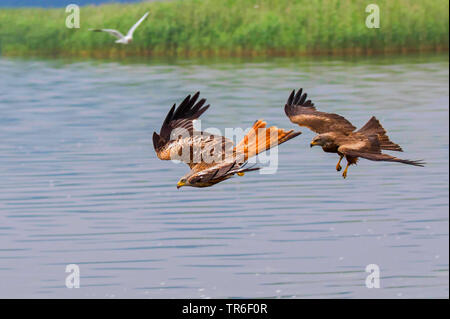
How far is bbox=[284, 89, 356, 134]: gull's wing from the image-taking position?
11.7 meters

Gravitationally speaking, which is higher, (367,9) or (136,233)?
(367,9)

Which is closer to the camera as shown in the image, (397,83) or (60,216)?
(60,216)

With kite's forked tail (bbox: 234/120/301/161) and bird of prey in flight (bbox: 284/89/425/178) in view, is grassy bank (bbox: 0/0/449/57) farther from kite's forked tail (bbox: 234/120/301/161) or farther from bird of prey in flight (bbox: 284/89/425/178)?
kite's forked tail (bbox: 234/120/301/161)

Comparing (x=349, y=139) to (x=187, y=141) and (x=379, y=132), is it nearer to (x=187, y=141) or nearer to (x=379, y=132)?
(x=379, y=132)

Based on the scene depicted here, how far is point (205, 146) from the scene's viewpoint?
11852mm

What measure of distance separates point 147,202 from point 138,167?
16.1ft

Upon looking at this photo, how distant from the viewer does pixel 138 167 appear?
116 feet

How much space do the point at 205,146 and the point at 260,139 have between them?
1.35 metres

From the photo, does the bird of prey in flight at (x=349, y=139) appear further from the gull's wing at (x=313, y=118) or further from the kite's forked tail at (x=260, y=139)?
the kite's forked tail at (x=260, y=139)

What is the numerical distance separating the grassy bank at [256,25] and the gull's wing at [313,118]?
40608 mm

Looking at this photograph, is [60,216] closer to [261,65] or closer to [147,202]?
[147,202]

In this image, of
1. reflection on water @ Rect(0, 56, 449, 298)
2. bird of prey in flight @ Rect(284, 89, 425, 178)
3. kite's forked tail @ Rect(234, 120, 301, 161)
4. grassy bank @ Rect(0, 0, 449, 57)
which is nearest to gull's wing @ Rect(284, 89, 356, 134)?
bird of prey in flight @ Rect(284, 89, 425, 178)

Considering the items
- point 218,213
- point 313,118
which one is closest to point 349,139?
point 313,118
